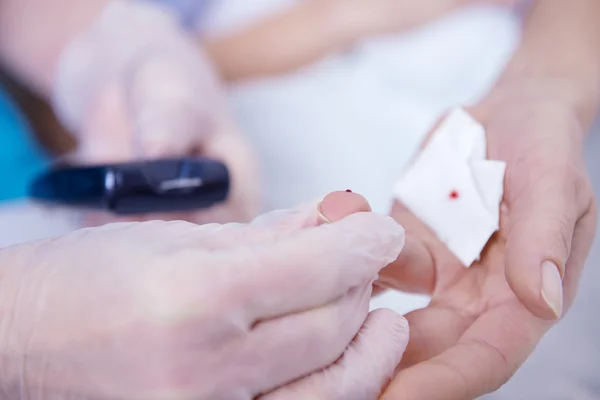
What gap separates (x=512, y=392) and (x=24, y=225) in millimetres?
625

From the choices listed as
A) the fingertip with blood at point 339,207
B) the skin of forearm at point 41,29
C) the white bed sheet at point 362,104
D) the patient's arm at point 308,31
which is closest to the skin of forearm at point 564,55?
the white bed sheet at point 362,104

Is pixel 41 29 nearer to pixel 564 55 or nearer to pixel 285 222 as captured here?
pixel 285 222

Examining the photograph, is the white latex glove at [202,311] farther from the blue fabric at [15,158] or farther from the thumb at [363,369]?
the blue fabric at [15,158]

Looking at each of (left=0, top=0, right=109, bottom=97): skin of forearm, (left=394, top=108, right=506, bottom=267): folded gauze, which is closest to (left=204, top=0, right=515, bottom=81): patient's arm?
(left=0, top=0, right=109, bottom=97): skin of forearm

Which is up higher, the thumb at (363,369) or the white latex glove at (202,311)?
the white latex glove at (202,311)

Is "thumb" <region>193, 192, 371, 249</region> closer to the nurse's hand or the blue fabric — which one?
the nurse's hand

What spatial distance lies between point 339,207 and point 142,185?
266mm

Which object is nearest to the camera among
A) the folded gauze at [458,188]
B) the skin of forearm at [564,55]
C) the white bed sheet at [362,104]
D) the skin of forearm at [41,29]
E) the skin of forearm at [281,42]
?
the folded gauze at [458,188]

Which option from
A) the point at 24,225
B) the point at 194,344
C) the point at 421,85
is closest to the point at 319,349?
the point at 194,344

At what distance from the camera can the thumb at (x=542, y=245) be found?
36 centimetres

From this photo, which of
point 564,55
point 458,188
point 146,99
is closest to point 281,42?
point 146,99

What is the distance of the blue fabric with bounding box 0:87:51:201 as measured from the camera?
0.81 metres

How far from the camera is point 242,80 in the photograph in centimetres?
105

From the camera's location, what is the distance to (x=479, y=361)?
381mm
